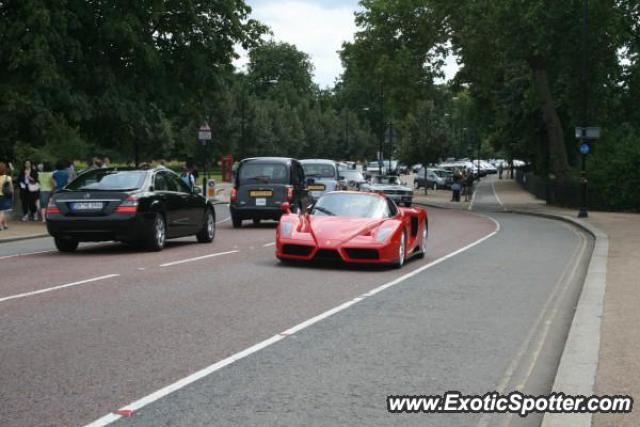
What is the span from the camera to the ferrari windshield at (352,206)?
14.7 metres

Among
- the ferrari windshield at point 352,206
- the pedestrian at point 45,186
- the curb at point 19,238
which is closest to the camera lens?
the ferrari windshield at point 352,206

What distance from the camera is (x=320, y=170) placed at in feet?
110

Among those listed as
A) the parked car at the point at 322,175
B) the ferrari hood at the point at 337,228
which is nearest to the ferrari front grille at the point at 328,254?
the ferrari hood at the point at 337,228

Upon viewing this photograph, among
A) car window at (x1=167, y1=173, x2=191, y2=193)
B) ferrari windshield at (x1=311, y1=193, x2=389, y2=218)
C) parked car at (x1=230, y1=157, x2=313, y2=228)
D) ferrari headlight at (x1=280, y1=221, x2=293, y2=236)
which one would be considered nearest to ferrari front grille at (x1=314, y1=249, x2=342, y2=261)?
ferrari headlight at (x1=280, y1=221, x2=293, y2=236)

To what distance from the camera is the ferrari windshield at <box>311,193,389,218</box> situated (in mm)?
14656

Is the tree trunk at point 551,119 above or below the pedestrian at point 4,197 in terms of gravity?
above

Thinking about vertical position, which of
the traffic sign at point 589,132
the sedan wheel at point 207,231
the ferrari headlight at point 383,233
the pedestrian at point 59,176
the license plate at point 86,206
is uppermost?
the traffic sign at point 589,132

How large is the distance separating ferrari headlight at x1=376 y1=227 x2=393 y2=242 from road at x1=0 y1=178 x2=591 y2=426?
529mm

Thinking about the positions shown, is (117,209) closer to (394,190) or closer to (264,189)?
(264,189)

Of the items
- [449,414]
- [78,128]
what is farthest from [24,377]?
[78,128]

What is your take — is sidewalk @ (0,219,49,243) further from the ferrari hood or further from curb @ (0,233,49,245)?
the ferrari hood

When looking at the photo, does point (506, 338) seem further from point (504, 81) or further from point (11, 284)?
point (504, 81)

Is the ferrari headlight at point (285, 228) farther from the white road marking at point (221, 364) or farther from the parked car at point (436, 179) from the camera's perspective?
the parked car at point (436, 179)

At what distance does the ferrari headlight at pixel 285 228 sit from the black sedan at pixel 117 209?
311 cm
